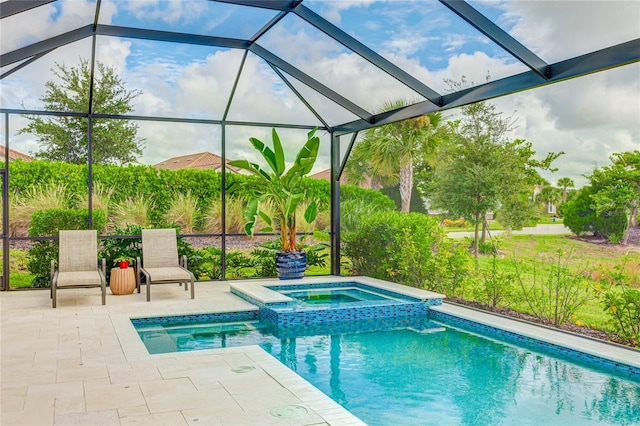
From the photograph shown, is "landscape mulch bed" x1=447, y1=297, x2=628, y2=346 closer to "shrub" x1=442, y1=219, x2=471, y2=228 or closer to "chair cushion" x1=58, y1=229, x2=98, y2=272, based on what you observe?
"shrub" x1=442, y1=219, x2=471, y2=228

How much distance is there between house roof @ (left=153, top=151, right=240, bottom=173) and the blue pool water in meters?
6.81

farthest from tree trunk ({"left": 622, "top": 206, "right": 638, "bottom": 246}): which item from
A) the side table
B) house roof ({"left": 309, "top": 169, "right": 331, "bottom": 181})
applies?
house roof ({"left": 309, "top": 169, "right": 331, "bottom": 181})

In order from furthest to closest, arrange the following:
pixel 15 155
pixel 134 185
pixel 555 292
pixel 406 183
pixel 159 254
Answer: pixel 406 183 < pixel 134 185 < pixel 15 155 < pixel 159 254 < pixel 555 292

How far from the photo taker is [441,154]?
480 inches

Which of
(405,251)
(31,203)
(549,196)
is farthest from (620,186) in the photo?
(31,203)

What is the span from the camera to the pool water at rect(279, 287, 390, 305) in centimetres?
1013

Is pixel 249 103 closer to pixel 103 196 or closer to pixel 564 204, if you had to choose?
pixel 103 196

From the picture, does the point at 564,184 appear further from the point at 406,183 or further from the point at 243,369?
the point at 243,369

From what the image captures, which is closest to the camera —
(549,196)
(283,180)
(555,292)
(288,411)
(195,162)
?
(288,411)

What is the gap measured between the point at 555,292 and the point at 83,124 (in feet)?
35.9

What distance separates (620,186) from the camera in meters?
8.17

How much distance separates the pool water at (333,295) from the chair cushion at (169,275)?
196 cm

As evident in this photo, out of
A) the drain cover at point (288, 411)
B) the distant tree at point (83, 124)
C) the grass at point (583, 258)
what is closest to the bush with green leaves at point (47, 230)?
the distant tree at point (83, 124)

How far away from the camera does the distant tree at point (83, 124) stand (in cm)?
1333
